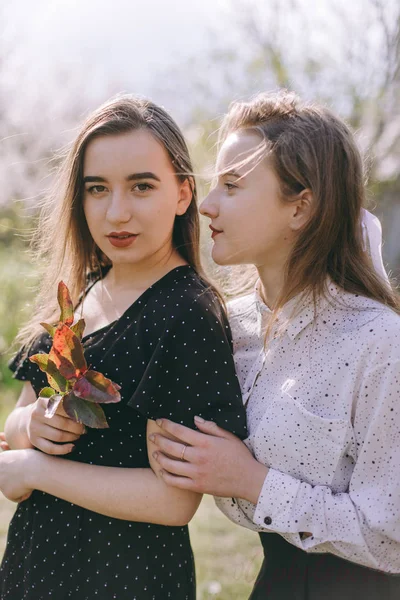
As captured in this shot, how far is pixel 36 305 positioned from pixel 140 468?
2.74 feet

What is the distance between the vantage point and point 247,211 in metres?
1.99

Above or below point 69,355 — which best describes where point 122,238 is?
above

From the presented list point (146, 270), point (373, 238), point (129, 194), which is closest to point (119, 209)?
point (129, 194)

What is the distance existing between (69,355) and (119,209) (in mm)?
415

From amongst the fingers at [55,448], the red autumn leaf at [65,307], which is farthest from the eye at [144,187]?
the fingers at [55,448]

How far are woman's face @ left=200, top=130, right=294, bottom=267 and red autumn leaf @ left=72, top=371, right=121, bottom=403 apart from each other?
50 centimetres

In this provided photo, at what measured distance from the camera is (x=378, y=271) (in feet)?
6.97

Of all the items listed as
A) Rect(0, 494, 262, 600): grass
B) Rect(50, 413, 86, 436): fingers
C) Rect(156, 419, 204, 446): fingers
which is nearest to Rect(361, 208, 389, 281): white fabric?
Rect(156, 419, 204, 446): fingers

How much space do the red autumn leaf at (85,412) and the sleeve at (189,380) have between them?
0.09m

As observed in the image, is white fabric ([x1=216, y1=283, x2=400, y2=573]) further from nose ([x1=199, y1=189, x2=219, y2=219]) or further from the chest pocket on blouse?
nose ([x1=199, y1=189, x2=219, y2=219])

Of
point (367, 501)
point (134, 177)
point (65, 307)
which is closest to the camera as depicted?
point (367, 501)

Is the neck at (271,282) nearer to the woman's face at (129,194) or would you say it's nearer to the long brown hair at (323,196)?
the long brown hair at (323,196)

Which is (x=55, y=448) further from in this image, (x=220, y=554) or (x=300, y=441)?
→ (x=220, y=554)

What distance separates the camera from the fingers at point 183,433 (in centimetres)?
184
